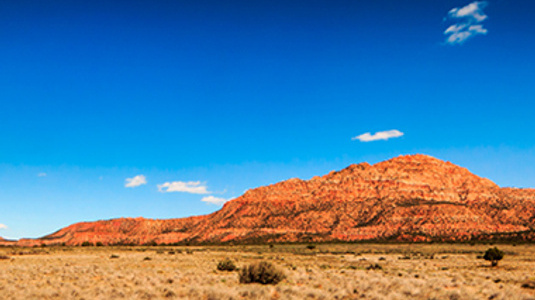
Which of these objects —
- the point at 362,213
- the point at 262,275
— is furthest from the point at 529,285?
the point at 362,213

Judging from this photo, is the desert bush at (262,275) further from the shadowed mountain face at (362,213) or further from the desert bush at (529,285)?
the shadowed mountain face at (362,213)

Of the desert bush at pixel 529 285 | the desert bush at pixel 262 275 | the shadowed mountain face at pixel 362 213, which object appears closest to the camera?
the desert bush at pixel 529 285

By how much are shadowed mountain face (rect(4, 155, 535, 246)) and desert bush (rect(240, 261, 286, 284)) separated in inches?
3229

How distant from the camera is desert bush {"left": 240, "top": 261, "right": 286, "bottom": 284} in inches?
773

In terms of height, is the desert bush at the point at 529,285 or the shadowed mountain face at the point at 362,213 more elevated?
the shadowed mountain face at the point at 362,213

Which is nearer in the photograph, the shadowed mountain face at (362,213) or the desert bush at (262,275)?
the desert bush at (262,275)

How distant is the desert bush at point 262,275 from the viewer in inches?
773

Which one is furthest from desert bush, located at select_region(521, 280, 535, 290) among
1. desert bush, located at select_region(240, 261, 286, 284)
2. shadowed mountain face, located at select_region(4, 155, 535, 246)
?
shadowed mountain face, located at select_region(4, 155, 535, 246)

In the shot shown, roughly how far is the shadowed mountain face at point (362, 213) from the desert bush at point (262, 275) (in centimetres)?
8202

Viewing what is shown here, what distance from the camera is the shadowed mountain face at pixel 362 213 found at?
107562 mm

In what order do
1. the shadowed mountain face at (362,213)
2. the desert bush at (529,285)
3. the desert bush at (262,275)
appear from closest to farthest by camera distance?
the desert bush at (529,285), the desert bush at (262,275), the shadowed mountain face at (362,213)

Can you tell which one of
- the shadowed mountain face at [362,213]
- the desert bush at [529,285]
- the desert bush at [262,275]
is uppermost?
the shadowed mountain face at [362,213]

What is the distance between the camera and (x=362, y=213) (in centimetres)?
12812

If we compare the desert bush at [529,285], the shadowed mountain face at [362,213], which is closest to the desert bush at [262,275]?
the desert bush at [529,285]
